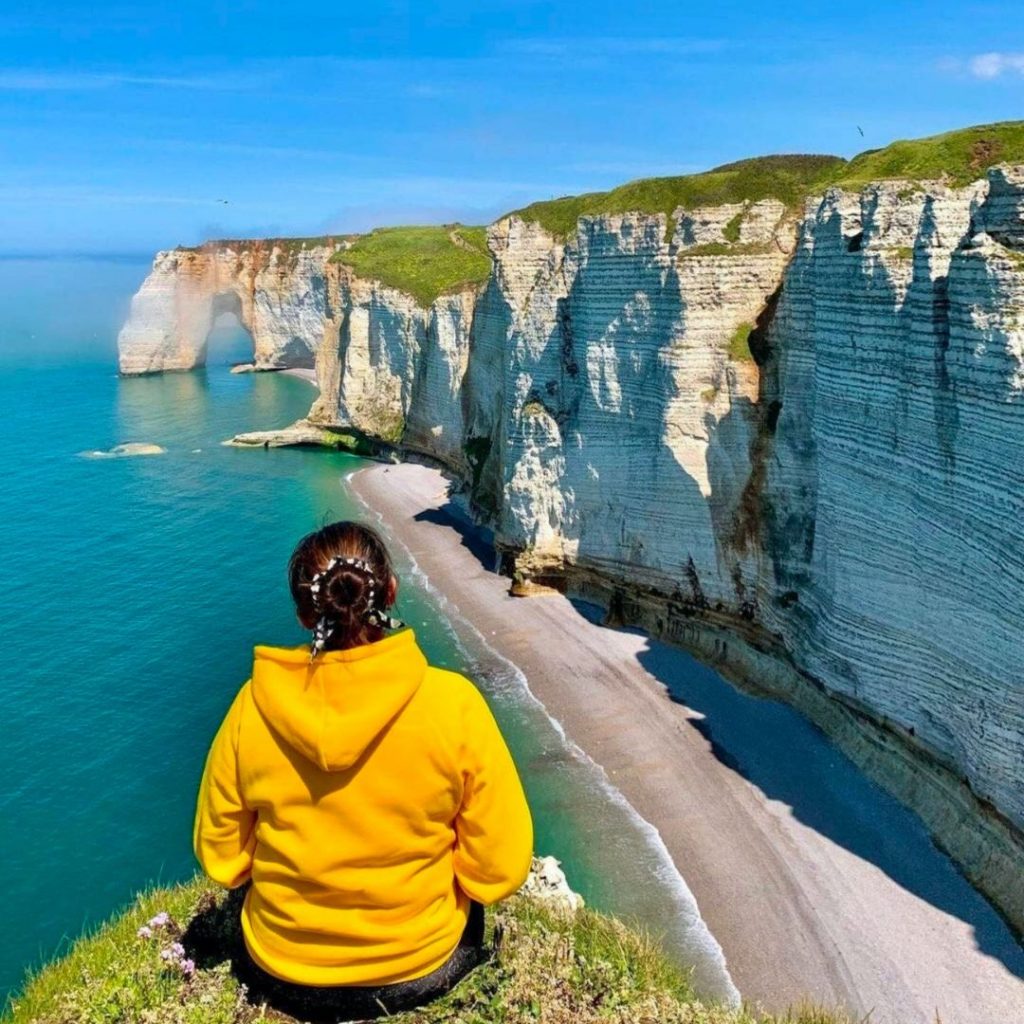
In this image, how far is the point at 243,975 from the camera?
→ 17.5ft

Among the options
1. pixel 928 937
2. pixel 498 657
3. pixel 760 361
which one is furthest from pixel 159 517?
pixel 928 937

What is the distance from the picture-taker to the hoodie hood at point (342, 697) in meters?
4.17

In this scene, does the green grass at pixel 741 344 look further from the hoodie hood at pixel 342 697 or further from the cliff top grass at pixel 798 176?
the hoodie hood at pixel 342 697

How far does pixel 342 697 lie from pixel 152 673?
25.7 m

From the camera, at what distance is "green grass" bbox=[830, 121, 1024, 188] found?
19203 mm

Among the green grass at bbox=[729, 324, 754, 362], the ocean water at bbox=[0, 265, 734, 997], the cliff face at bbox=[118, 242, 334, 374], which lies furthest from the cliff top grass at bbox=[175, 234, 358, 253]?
the green grass at bbox=[729, 324, 754, 362]

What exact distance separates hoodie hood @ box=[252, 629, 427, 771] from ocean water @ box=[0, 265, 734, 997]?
684cm

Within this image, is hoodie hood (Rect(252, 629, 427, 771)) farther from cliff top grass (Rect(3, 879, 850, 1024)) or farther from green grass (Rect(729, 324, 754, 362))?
green grass (Rect(729, 324, 754, 362))

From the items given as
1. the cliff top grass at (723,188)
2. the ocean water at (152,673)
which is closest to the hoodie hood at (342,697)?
the ocean water at (152,673)

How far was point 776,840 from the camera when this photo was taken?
63.4 ft

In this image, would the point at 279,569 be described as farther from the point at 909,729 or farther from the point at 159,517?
the point at 909,729

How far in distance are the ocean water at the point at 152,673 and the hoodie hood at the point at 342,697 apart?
684 cm

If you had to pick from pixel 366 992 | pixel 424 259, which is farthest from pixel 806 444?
pixel 424 259

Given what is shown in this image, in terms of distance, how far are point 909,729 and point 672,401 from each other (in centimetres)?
1127
